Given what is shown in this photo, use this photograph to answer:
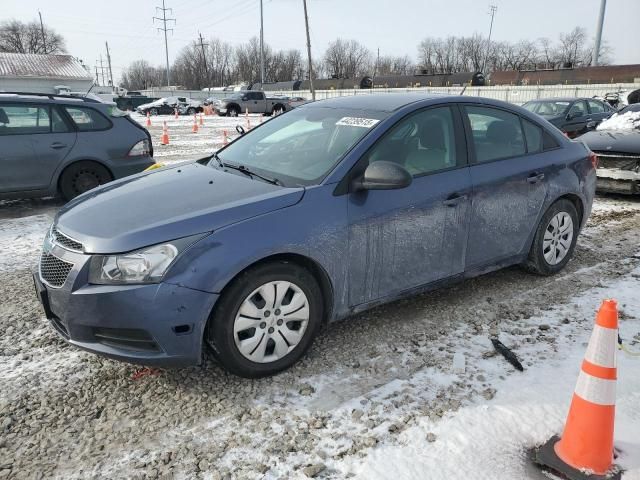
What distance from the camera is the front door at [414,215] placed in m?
3.26

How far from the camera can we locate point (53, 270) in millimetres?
2912

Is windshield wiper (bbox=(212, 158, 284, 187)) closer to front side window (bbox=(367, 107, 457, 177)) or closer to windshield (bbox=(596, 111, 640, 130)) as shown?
front side window (bbox=(367, 107, 457, 177))

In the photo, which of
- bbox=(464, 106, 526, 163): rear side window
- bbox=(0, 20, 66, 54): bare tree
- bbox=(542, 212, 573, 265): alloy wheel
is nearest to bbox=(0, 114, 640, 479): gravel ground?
bbox=(542, 212, 573, 265): alloy wheel

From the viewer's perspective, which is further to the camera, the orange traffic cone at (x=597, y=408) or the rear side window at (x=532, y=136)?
the rear side window at (x=532, y=136)

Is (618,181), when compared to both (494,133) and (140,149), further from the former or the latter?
(140,149)

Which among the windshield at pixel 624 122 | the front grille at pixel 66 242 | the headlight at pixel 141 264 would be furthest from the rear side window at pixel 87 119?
the windshield at pixel 624 122

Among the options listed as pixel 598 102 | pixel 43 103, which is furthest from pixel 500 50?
pixel 43 103

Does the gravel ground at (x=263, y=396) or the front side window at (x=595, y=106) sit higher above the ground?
the front side window at (x=595, y=106)

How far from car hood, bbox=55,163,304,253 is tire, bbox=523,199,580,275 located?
2.42 m

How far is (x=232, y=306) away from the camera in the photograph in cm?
276

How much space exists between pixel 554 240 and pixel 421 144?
177 centimetres

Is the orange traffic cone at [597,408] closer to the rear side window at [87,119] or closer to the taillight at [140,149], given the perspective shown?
the taillight at [140,149]

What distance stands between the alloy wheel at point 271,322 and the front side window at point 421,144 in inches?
40.5

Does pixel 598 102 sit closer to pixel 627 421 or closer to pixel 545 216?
pixel 545 216
